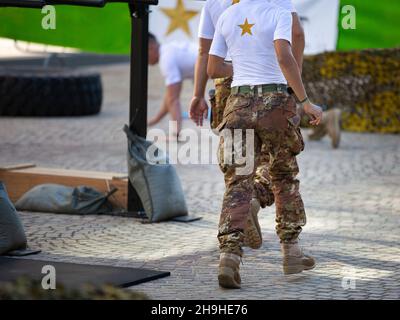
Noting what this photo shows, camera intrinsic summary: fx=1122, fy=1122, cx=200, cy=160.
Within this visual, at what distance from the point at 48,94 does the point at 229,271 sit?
10205mm

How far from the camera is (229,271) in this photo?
6.55 m

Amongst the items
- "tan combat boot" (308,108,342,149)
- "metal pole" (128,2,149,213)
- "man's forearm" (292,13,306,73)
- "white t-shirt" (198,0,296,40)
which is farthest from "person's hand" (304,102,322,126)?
"tan combat boot" (308,108,342,149)

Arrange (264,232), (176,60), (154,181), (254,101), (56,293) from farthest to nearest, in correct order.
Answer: (176,60) < (154,181) < (264,232) < (254,101) < (56,293)

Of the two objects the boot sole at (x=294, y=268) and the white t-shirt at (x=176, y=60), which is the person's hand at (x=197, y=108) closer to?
the boot sole at (x=294, y=268)

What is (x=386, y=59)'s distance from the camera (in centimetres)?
1458

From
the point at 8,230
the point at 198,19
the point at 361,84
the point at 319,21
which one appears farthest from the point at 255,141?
the point at 361,84

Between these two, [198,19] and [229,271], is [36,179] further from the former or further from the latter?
[198,19]

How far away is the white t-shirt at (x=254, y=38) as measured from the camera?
6633 mm

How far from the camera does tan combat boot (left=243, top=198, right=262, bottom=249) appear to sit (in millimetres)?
7811

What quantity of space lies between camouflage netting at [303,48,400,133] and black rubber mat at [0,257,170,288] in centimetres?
799

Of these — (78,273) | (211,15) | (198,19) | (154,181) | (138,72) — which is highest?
(198,19)

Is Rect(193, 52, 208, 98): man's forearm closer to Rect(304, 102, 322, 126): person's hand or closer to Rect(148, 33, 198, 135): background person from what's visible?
Rect(304, 102, 322, 126): person's hand
